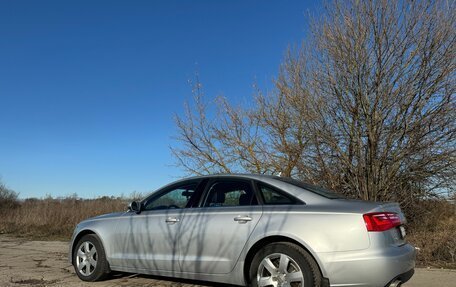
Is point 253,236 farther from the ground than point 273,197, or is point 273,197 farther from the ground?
point 273,197

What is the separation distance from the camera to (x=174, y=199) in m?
6.65

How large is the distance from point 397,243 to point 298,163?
765 centimetres

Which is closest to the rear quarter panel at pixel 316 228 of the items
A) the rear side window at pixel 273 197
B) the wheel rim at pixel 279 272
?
the rear side window at pixel 273 197

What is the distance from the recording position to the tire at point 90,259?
22.7 feet

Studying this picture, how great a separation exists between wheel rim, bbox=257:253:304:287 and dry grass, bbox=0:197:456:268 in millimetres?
4067

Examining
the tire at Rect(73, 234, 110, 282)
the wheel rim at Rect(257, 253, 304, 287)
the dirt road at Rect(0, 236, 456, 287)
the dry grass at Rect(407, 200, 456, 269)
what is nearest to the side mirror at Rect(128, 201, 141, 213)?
the tire at Rect(73, 234, 110, 282)

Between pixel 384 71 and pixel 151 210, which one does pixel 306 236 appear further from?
pixel 384 71

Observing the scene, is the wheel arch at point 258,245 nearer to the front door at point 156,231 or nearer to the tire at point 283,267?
the tire at point 283,267

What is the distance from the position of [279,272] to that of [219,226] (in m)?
0.97

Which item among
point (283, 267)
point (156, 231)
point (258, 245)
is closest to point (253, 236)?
point (258, 245)

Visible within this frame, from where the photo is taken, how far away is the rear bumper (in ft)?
15.9

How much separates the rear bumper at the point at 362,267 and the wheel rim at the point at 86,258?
11.9 feet

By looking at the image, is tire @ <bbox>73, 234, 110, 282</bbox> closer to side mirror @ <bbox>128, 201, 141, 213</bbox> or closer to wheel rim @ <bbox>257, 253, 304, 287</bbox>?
side mirror @ <bbox>128, 201, 141, 213</bbox>

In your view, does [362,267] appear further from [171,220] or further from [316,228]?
[171,220]
